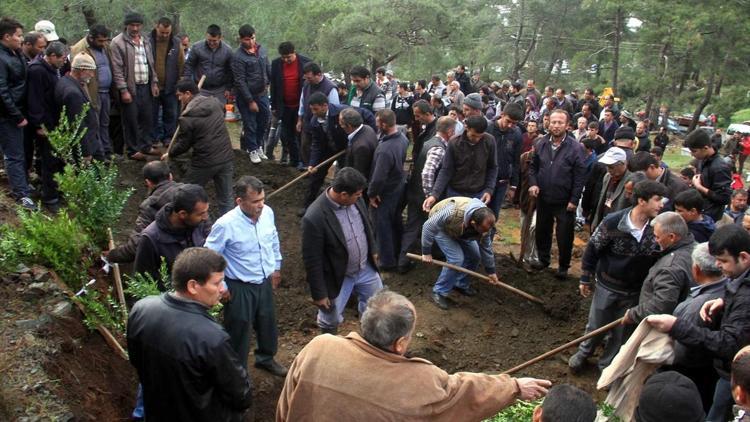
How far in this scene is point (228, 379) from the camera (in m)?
3.26

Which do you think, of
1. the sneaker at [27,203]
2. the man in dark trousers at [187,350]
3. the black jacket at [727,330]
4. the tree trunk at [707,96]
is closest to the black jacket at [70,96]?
the sneaker at [27,203]

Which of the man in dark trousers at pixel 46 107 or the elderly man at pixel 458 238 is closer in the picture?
the elderly man at pixel 458 238

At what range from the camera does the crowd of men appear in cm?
298

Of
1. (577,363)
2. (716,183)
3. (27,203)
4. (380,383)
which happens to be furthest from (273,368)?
(716,183)

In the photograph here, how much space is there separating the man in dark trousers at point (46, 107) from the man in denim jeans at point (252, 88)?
2.77 m

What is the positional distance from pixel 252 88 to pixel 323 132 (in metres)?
1.79

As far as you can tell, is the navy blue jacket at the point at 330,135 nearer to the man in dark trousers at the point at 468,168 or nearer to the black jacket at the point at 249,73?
the black jacket at the point at 249,73

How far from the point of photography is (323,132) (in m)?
8.46

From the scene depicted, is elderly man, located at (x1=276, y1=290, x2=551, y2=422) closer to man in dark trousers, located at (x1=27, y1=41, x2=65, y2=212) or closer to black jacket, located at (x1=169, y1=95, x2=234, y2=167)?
black jacket, located at (x1=169, y1=95, x2=234, y2=167)

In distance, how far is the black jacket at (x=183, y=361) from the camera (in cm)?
316

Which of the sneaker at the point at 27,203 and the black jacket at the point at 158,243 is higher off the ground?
the black jacket at the point at 158,243

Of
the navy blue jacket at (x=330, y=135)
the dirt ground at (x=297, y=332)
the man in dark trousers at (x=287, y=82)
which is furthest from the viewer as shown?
the man in dark trousers at (x=287, y=82)

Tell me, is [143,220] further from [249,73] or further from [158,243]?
[249,73]

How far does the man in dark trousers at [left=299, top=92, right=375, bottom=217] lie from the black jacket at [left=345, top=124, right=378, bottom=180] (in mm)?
892
